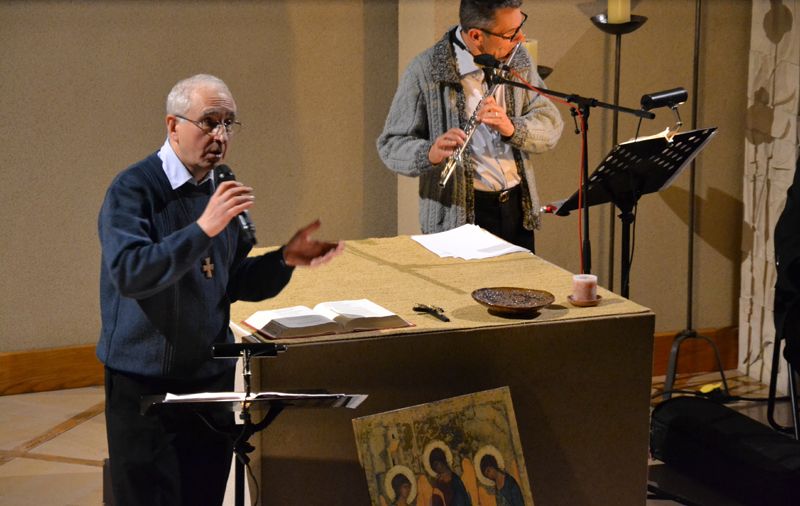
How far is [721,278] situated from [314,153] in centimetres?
210

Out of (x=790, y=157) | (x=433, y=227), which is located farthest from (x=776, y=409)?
(x=433, y=227)

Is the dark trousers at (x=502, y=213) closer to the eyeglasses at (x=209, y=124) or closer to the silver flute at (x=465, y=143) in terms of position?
the silver flute at (x=465, y=143)

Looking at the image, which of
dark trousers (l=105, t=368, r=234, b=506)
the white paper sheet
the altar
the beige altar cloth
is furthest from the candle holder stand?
dark trousers (l=105, t=368, r=234, b=506)

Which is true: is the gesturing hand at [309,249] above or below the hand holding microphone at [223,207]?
below

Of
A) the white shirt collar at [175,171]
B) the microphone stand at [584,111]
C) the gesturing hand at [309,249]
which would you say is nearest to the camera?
the white shirt collar at [175,171]

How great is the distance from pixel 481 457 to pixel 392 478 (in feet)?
0.80

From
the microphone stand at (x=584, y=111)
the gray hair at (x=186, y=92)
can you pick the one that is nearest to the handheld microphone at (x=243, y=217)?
the gray hair at (x=186, y=92)

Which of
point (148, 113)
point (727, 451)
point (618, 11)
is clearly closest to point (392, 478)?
point (727, 451)

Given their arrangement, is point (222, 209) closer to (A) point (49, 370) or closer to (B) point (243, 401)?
(B) point (243, 401)

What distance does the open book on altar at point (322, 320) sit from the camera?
9.02 feet

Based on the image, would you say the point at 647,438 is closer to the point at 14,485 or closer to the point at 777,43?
the point at 14,485

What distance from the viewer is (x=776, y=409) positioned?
493cm

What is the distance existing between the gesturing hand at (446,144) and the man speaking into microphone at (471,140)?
9 centimetres

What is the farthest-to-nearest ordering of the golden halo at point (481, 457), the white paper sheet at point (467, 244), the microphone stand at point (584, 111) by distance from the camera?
the white paper sheet at point (467, 244), the microphone stand at point (584, 111), the golden halo at point (481, 457)
